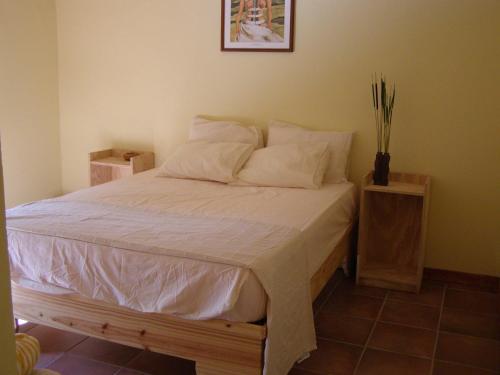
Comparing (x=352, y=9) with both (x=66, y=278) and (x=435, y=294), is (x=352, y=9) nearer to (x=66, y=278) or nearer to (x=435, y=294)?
(x=435, y=294)

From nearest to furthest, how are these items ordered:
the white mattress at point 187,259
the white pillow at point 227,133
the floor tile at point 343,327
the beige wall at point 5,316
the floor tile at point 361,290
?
the beige wall at point 5,316 < the white mattress at point 187,259 < the floor tile at point 343,327 < the floor tile at point 361,290 < the white pillow at point 227,133

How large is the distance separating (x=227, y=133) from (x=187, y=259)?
184 cm

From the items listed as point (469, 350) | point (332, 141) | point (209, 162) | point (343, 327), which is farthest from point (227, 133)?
point (469, 350)

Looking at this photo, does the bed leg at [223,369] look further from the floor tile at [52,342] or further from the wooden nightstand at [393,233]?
the wooden nightstand at [393,233]

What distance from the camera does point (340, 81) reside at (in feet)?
11.7

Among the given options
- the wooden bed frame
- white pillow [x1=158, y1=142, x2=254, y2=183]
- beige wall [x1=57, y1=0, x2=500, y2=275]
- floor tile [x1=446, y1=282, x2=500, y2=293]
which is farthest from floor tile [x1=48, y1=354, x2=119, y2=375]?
floor tile [x1=446, y1=282, x2=500, y2=293]

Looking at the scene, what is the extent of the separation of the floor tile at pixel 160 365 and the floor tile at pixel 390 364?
78 centimetres

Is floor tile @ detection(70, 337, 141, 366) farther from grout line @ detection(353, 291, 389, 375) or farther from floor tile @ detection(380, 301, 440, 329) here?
floor tile @ detection(380, 301, 440, 329)

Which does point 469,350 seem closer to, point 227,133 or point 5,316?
point 227,133

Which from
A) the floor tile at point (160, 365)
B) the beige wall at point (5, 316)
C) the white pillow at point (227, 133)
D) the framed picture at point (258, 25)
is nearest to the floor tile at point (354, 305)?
the floor tile at point (160, 365)

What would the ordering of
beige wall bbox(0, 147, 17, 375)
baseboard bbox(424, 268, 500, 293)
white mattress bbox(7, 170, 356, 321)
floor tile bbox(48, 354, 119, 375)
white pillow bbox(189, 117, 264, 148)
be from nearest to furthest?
beige wall bbox(0, 147, 17, 375) → white mattress bbox(7, 170, 356, 321) → floor tile bbox(48, 354, 119, 375) → baseboard bbox(424, 268, 500, 293) → white pillow bbox(189, 117, 264, 148)

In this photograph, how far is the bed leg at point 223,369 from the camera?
2031 mm

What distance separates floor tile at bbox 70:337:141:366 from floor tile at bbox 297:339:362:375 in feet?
2.65

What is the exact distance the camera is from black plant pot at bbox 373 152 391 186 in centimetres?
330
